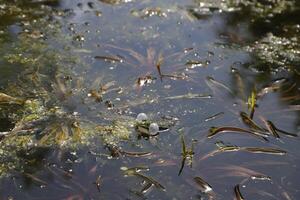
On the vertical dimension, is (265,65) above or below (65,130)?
above

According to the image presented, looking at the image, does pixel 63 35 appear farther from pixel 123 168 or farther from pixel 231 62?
pixel 123 168

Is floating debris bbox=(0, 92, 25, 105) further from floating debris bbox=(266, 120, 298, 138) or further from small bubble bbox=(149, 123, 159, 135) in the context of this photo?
floating debris bbox=(266, 120, 298, 138)

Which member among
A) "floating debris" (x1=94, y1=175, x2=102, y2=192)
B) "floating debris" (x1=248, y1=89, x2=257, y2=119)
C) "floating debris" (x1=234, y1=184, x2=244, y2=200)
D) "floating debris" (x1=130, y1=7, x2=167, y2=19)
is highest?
"floating debris" (x1=248, y1=89, x2=257, y2=119)

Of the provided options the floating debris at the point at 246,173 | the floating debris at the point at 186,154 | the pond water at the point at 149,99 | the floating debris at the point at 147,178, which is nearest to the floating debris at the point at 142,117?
the pond water at the point at 149,99

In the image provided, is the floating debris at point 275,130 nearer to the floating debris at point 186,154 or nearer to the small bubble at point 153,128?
the floating debris at point 186,154

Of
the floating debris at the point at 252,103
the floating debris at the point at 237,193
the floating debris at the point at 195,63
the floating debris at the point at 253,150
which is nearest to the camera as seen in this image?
the floating debris at the point at 237,193

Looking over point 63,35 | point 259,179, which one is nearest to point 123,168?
point 259,179

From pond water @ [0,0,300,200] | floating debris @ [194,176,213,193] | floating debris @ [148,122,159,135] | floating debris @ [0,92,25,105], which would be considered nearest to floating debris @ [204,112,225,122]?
pond water @ [0,0,300,200]

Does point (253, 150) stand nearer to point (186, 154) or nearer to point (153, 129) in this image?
point (186, 154)
